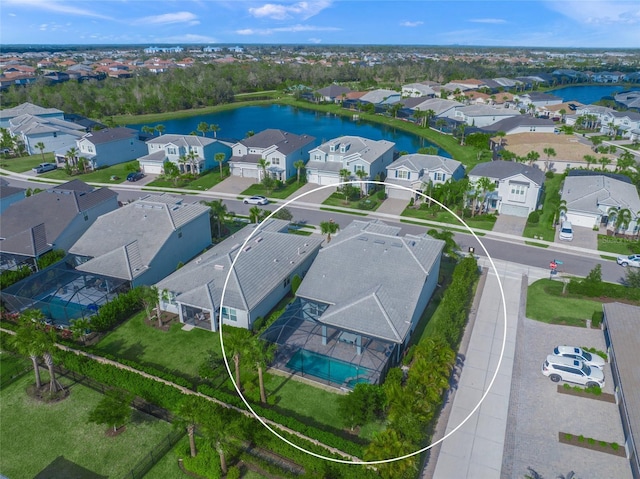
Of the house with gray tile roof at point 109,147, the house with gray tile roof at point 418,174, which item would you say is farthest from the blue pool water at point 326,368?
the house with gray tile roof at point 109,147

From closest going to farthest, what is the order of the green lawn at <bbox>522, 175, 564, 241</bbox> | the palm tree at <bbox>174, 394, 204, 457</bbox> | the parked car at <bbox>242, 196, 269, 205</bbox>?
the palm tree at <bbox>174, 394, 204, 457</bbox>
the green lawn at <bbox>522, 175, 564, 241</bbox>
the parked car at <bbox>242, 196, 269, 205</bbox>

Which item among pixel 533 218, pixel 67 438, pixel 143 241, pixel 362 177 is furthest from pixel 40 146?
pixel 533 218

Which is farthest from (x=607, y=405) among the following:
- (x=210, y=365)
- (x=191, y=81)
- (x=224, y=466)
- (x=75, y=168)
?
(x=191, y=81)

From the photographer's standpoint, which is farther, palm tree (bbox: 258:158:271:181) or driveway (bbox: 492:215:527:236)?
palm tree (bbox: 258:158:271:181)

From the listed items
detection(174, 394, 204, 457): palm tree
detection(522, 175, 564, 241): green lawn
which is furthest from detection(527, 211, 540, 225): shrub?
detection(174, 394, 204, 457): palm tree

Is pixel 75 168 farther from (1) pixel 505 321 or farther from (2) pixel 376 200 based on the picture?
(1) pixel 505 321

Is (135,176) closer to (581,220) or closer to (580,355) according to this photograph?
(581,220)

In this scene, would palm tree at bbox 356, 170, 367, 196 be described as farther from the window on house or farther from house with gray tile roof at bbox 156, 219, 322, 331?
the window on house
